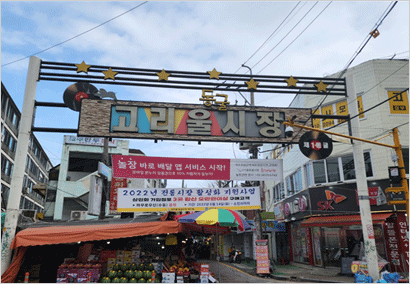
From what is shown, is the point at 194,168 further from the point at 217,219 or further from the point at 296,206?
the point at 296,206

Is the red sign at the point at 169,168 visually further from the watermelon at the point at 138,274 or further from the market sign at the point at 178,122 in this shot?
the watermelon at the point at 138,274

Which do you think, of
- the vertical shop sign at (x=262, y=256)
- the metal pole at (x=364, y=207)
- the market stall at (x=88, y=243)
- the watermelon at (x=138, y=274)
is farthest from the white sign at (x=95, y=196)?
the metal pole at (x=364, y=207)

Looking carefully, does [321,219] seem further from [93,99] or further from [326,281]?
[93,99]

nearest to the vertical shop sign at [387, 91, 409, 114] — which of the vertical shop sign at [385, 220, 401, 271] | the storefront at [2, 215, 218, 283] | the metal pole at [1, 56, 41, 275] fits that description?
the vertical shop sign at [385, 220, 401, 271]

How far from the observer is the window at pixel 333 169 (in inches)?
792

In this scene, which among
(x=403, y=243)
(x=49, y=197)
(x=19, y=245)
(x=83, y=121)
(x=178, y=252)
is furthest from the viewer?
(x=49, y=197)

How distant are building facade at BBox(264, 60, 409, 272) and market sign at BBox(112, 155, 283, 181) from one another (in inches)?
182

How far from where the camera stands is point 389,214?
676 inches

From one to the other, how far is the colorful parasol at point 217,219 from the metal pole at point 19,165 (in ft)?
18.2

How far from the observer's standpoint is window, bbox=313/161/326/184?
20.7 metres

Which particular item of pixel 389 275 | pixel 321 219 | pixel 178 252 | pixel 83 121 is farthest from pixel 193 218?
pixel 321 219

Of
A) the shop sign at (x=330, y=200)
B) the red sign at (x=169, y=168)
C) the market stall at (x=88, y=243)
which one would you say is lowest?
the market stall at (x=88, y=243)

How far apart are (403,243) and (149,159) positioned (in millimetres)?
13472

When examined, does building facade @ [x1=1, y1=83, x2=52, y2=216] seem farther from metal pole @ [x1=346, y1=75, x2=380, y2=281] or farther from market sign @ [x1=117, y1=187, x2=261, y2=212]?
metal pole @ [x1=346, y1=75, x2=380, y2=281]
